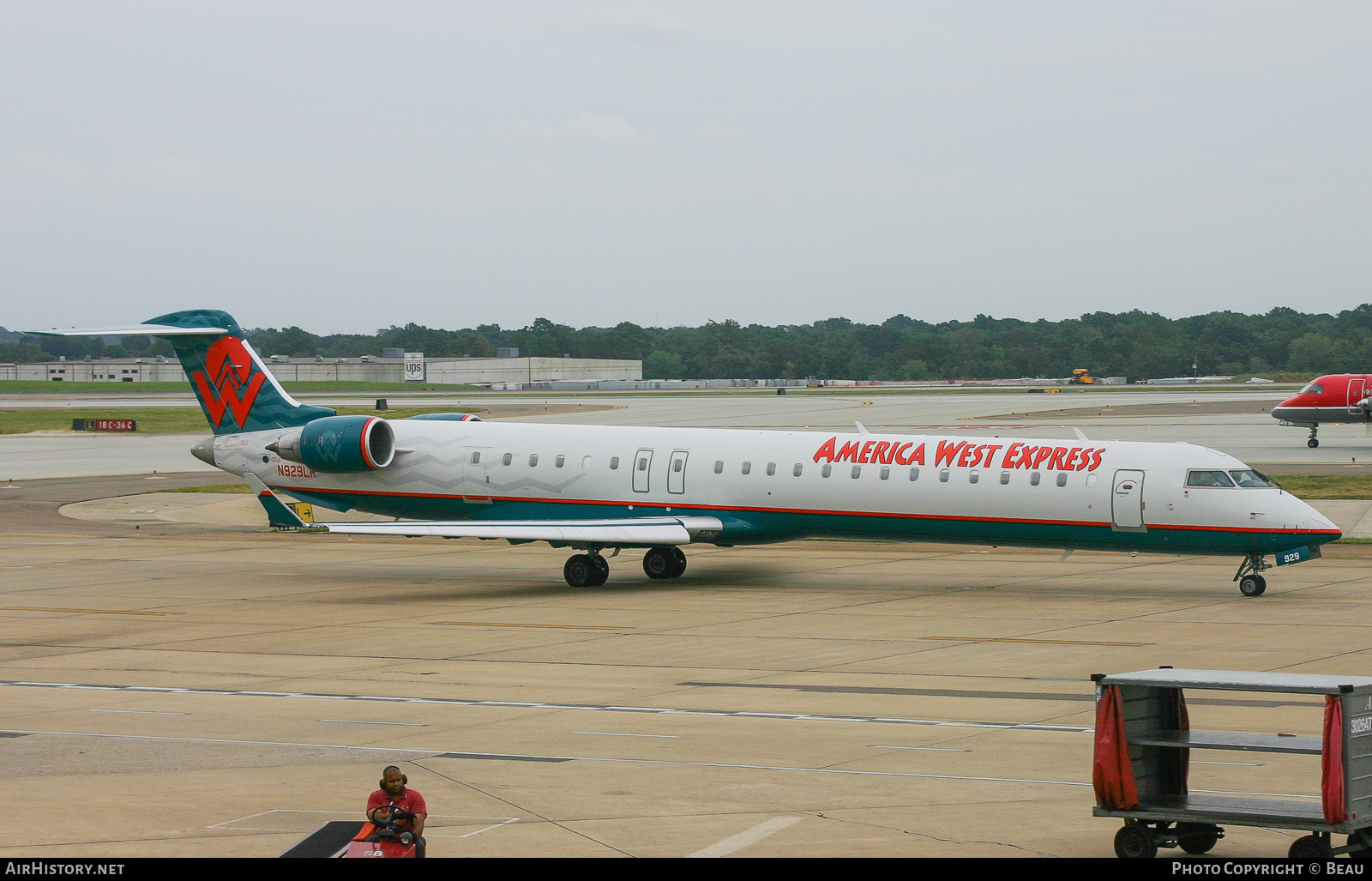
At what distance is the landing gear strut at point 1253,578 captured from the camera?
2736 centimetres

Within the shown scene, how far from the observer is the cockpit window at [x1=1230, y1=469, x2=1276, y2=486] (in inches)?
1081

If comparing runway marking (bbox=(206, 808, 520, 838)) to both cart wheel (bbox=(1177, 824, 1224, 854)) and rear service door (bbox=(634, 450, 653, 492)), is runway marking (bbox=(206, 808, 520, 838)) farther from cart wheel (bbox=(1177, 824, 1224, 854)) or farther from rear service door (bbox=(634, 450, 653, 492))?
rear service door (bbox=(634, 450, 653, 492))

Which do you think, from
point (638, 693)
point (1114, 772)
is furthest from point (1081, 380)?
point (1114, 772)

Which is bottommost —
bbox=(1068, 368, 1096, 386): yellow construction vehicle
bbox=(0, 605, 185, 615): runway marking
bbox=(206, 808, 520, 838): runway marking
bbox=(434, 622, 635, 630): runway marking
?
bbox=(0, 605, 185, 615): runway marking

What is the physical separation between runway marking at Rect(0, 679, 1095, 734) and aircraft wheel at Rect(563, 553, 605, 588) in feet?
38.9

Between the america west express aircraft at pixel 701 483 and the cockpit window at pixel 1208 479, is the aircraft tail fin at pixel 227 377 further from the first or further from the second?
the cockpit window at pixel 1208 479

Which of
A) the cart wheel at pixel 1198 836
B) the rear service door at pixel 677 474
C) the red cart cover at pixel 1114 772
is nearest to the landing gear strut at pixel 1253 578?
the rear service door at pixel 677 474

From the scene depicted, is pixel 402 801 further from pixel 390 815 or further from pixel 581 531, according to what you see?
pixel 581 531

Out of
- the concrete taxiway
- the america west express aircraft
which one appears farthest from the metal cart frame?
the america west express aircraft

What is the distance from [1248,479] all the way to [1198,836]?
1752 cm

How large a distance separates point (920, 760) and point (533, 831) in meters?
4.50

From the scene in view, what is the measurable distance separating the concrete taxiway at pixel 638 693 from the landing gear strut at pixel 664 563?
0.45 metres
